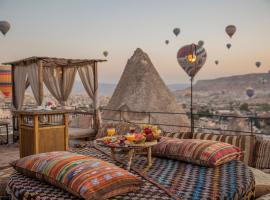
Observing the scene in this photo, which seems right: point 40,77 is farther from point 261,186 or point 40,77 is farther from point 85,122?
point 261,186

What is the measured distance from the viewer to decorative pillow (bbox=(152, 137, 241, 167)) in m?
3.10

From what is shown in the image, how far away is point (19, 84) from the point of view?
27.8 ft

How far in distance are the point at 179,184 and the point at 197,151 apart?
76 cm

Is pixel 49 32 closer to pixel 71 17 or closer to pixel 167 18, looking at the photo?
pixel 71 17

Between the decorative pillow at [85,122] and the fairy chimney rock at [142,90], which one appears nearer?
the decorative pillow at [85,122]

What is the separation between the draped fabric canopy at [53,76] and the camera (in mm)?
7637

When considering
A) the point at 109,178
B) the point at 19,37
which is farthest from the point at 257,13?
the point at 109,178

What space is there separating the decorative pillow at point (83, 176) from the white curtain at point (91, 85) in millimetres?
5675

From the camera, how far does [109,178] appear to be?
2.24 metres

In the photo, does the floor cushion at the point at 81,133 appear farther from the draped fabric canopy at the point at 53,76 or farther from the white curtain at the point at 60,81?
the white curtain at the point at 60,81

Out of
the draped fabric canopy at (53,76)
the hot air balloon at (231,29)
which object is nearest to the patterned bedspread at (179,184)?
the draped fabric canopy at (53,76)

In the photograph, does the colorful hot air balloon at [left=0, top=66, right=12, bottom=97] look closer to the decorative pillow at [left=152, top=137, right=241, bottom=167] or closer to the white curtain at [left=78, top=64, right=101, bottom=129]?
the white curtain at [left=78, top=64, right=101, bottom=129]

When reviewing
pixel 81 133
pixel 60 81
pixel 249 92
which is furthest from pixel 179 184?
pixel 249 92

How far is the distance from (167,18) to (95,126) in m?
15.3
